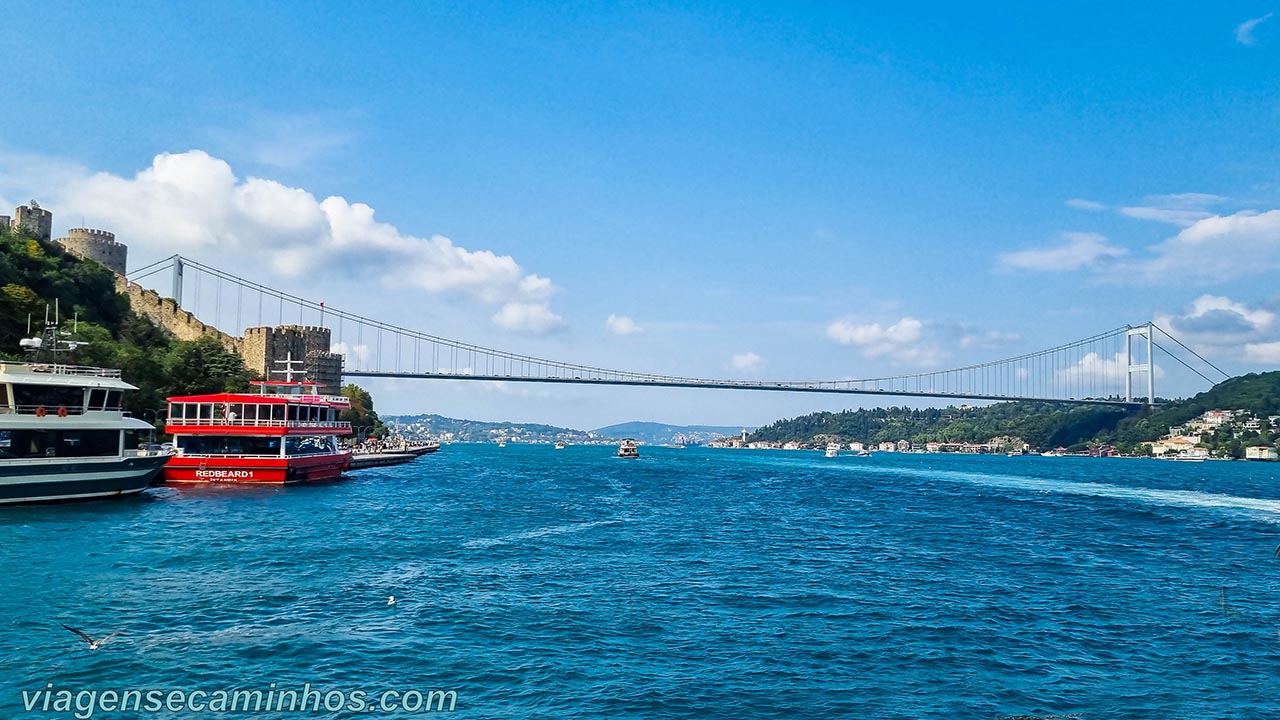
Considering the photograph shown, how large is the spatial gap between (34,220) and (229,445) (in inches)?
1932

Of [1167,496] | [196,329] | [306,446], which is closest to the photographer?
[306,446]

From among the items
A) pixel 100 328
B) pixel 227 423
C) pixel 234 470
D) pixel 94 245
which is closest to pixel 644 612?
pixel 234 470

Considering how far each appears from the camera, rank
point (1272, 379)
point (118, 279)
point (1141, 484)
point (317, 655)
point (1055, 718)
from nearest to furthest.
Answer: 1. point (1055, 718)
2. point (317, 655)
3. point (1141, 484)
4. point (118, 279)
5. point (1272, 379)

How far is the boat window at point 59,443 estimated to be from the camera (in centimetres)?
3073

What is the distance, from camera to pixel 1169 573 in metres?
24.2

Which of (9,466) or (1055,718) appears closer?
(1055,718)

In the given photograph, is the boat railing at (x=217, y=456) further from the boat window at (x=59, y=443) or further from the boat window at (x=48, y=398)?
the boat window at (x=48, y=398)

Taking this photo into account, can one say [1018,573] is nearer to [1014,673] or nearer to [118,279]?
[1014,673]

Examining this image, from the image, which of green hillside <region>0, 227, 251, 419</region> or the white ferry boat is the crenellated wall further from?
the white ferry boat

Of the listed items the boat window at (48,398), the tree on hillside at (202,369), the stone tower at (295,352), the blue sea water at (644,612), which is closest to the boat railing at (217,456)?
the blue sea water at (644,612)

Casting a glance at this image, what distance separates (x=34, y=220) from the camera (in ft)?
250

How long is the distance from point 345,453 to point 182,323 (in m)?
34.0

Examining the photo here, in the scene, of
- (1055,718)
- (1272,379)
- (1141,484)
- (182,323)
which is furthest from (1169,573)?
(1272,379)

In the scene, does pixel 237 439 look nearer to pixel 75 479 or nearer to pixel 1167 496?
pixel 75 479
